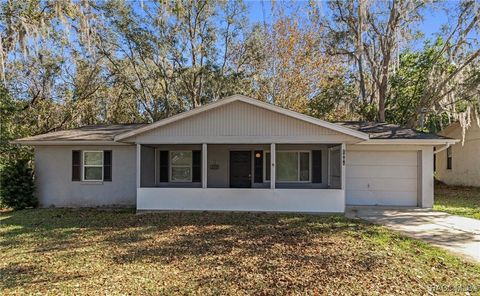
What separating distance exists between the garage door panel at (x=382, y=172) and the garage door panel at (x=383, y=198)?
1.90 ft

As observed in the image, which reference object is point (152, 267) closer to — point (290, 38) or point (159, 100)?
point (290, 38)

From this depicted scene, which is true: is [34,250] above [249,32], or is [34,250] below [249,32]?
below

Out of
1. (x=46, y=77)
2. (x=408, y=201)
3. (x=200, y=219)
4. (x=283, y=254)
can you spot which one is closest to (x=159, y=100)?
(x=46, y=77)

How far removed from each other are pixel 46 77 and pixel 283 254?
704 inches

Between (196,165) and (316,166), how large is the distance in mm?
4585

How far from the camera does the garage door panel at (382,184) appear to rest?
1260 cm

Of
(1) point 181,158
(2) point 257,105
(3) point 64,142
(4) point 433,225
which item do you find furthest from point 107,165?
(4) point 433,225

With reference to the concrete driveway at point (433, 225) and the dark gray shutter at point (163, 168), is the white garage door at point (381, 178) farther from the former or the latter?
the dark gray shutter at point (163, 168)

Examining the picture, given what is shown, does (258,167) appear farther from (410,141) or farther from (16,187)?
(16,187)

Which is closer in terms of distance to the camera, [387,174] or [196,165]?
[387,174]

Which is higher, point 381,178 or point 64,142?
point 64,142

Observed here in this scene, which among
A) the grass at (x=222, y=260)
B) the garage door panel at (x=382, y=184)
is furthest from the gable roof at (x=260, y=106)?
the grass at (x=222, y=260)

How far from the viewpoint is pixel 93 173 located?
1306 cm

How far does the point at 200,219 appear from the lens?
1003 cm
